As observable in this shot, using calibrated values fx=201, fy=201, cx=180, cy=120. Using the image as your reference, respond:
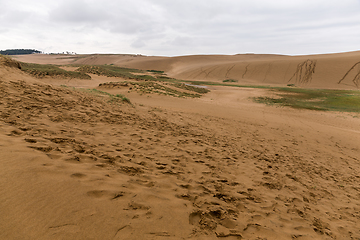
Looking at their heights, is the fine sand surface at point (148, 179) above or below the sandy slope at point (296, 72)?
below

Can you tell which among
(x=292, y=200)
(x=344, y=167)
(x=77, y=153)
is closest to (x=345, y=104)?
(x=344, y=167)

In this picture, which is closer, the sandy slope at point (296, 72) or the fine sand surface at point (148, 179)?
the fine sand surface at point (148, 179)

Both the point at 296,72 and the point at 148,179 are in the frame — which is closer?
the point at 148,179

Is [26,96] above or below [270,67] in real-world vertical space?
below

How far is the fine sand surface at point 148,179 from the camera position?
7.32ft

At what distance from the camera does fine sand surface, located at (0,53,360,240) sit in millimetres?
2230

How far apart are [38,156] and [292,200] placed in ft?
15.3

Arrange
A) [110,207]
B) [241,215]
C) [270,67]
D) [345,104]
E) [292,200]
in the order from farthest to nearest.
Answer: [270,67] → [345,104] → [292,200] → [241,215] → [110,207]

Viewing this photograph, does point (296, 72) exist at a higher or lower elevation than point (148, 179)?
higher

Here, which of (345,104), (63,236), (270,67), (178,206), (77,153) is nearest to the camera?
(63,236)

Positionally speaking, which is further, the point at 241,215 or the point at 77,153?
the point at 77,153

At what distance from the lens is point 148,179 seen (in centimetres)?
351

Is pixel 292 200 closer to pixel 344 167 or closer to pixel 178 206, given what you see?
pixel 178 206

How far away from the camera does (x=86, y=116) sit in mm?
6230
